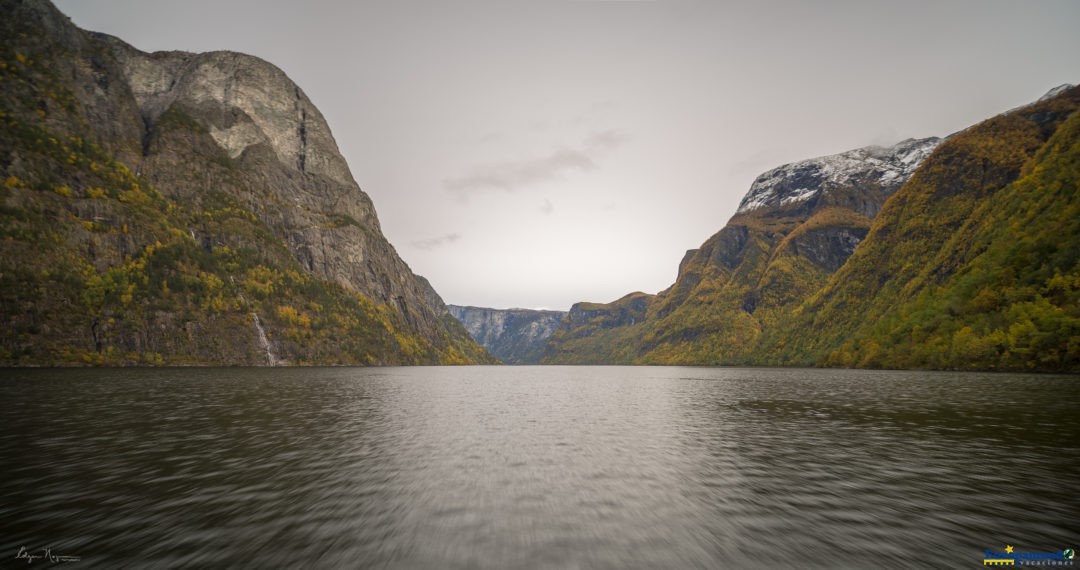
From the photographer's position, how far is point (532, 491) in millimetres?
14820

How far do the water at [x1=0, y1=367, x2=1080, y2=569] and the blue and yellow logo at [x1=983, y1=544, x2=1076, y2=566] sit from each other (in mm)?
332

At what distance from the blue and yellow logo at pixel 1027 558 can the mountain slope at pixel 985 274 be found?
92826 millimetres

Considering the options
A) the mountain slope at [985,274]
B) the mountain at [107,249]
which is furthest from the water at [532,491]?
the mountain at [107,249]

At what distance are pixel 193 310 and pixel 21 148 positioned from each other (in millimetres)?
67848

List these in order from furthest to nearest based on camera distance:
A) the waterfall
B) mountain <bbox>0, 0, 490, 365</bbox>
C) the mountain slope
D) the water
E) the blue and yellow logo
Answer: the waterfall, mountain <bbox>0, 0, 490, 365</bbox>, the mountain slope, the water, the blue and yellow logo

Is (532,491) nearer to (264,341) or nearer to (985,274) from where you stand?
(985,274)

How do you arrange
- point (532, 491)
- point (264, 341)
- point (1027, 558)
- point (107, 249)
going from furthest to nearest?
point (264, 341) → point (107, 249) → point (532, 491) → point (1027, 558)

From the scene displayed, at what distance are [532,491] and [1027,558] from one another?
40.4 ft

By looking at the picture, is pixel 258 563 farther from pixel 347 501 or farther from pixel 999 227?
A: pixel 999 227

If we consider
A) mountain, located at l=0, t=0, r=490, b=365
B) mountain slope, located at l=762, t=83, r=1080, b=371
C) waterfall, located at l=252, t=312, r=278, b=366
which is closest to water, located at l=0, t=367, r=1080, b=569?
mountain slope, located at l=762, t=83, r=1080, b=371

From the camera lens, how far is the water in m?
9.64
